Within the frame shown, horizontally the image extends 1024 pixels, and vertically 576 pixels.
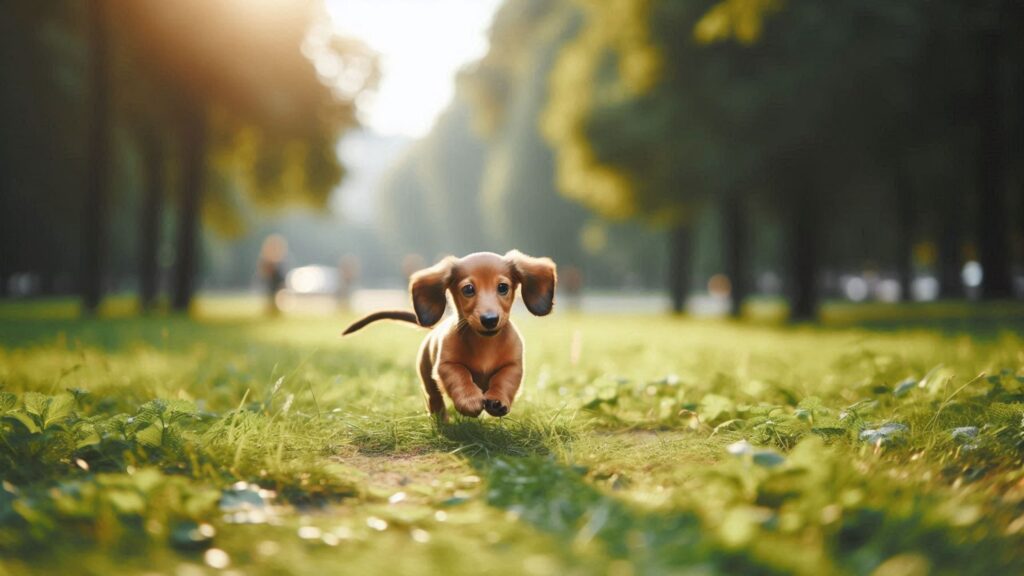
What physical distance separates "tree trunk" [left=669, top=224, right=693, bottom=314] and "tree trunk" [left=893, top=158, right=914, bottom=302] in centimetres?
581

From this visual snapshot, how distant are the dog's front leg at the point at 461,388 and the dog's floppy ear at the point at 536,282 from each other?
1.43 feet

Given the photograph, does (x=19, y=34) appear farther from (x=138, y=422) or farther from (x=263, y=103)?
(x=138, y=422)

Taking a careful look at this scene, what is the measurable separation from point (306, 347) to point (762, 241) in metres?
33.6

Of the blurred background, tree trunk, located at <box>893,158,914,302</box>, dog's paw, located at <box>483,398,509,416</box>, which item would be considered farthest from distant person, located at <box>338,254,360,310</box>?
dog's paw, located at <box>483,398,509,416</box>

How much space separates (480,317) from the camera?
10.9 feet

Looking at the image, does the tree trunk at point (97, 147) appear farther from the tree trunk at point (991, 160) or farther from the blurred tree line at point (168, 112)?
the tree trunk at point (991, 160)

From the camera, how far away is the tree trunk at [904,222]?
21270mm

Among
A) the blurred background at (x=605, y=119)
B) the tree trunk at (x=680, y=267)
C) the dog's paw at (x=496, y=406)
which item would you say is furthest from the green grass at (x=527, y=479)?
the tree trunk at (x=680, y=267)

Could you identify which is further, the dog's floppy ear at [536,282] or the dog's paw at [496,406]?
the dog's floppy ear at [536,282]

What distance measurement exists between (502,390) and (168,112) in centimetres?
1880

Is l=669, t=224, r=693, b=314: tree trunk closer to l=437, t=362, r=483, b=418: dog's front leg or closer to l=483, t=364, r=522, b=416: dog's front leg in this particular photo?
l=483, t=364, r=522, b=416: dog's front leg

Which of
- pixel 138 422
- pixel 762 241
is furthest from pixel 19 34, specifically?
pixel 762 241

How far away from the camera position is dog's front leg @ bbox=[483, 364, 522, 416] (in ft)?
11.2

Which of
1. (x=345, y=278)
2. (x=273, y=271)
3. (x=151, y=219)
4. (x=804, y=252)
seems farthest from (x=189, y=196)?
(x=804, y=252)
